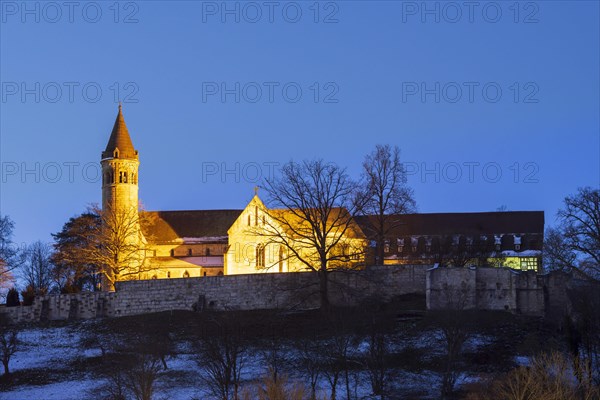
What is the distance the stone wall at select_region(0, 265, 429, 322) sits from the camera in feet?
242

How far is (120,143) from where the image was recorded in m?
99.2

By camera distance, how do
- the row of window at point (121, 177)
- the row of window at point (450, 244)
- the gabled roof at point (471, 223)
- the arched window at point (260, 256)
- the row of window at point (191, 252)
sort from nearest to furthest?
the row of window at point (450, 244), the arched window at point (260, 256), the gabled roof at point (471, 223), the row of window at point (121, 177), the row of window at point (191, 252)

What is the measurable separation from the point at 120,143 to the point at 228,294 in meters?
27.4

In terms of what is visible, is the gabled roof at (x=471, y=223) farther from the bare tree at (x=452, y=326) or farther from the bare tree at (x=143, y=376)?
the bare tree at (x=143, y=376)

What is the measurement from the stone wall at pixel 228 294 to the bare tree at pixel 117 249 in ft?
24.5

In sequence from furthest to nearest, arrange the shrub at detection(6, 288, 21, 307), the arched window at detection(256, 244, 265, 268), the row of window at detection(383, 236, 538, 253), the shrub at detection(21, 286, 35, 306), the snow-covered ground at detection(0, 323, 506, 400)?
the arched window at detection(256, 244, 265, 268)
the row of window at detection(383, 236, 538, 253)
the shrub at detection(6, 288, 21, 307)
the shrub at detection(21, 286, 35, 306)
the snow-covered ground at detection(0, 323, 506, 400)

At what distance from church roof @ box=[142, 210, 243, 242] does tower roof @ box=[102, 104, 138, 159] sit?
499cm

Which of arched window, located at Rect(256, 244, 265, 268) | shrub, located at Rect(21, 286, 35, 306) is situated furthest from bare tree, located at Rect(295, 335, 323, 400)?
arched window, located at Rect(256, 244, 265, 268)

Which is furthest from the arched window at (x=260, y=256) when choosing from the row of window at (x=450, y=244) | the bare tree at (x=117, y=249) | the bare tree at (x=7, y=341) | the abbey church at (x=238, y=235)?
the bare tree at (x=7, y=341)

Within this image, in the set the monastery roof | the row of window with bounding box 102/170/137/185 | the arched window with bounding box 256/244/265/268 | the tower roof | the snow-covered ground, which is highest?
the tower roof

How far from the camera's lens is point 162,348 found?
64.5 metres

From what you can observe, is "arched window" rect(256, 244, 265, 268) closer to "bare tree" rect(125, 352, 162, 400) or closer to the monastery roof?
the monastery roof

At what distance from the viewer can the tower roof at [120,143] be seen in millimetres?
98688

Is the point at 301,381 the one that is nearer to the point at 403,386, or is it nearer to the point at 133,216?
the point at 403,386
